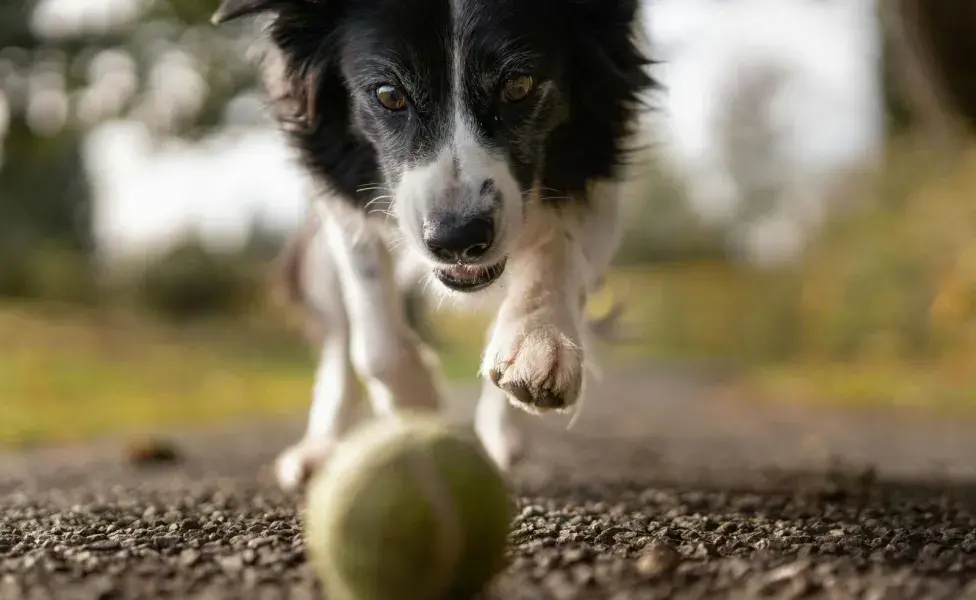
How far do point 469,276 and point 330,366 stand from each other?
6.12ft

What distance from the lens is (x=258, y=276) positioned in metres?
17.6

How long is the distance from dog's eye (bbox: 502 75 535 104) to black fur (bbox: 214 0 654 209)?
0.08 feet

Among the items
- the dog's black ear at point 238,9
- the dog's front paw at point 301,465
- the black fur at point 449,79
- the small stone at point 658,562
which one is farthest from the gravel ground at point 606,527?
the dog's black ear at point 238,9

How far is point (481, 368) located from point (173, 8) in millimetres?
11452

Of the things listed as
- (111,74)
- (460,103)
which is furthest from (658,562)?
(111,74)

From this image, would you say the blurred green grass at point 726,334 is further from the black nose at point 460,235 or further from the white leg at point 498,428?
the black nose at point 460,235

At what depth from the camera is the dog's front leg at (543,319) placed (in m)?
2.66

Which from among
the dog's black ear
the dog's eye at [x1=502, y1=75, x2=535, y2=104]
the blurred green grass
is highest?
the dog's black ear

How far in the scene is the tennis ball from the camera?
1.74m

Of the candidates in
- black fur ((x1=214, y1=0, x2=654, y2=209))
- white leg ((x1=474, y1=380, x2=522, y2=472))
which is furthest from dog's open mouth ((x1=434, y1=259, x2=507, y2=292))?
white leg ((x1=474, y1=380, x2=522, y2=472))

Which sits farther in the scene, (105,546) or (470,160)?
(470,160)

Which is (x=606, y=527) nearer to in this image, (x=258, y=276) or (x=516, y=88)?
(x=516, y=88)

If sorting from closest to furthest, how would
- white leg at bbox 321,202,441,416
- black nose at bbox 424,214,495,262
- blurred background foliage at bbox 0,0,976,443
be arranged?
1. black nose at bbox 424,214,495,262
2. white leg at bbox 321,202,441,416
3. blurred background foliage at bbox 0,0,976,443

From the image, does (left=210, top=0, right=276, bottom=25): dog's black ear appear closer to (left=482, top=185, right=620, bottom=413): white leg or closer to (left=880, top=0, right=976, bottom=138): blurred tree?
(left=482, top=185, right=620, bottom=413): white leg
